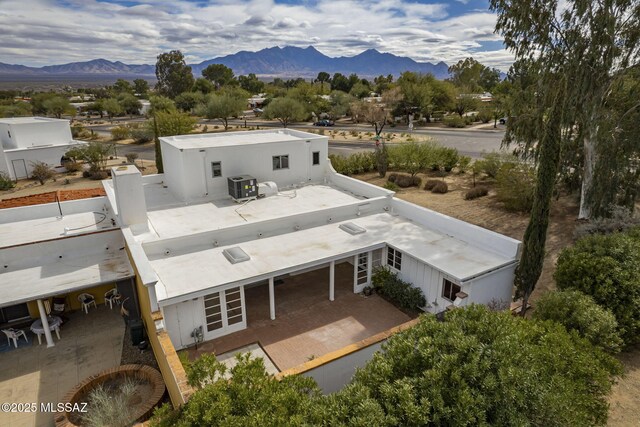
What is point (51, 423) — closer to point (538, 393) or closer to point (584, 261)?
point (538, 393)

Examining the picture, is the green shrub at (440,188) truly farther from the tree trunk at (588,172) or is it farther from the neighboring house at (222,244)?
the neighboring house at (222,244)

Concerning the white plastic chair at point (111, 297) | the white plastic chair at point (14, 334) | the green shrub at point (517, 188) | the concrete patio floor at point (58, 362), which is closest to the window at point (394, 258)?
the concrete patio floor at point (58, 362)

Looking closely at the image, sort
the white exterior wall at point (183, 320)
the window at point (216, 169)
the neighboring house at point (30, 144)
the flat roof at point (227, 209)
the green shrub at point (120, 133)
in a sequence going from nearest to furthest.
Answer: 1. the white exterior wall at point (183, 320)
2. the flat roof at point (227, 209)
3. the window at point (216, 169)
4. the neighboring house at point (30, 144)
5. the green shrub at point (120, 133)

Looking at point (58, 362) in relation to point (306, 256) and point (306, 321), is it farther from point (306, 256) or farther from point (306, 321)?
point (306, 256)

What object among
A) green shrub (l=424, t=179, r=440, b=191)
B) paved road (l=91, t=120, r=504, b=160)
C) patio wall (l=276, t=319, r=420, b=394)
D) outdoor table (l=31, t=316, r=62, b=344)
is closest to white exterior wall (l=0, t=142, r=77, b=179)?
paved road (l=91, t=120, r=504, b=160)

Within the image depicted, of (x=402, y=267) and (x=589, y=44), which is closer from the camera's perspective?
(x=402, y=267)

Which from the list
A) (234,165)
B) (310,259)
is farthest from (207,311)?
(234,165)

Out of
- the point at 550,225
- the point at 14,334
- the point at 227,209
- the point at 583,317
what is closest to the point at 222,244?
the point at 227,209
